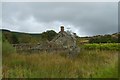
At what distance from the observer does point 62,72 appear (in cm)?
860

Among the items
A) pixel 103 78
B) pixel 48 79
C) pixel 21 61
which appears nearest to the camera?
pixel 103 78

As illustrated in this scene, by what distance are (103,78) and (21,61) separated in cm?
466

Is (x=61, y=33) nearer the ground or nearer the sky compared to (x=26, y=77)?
nearer the sky

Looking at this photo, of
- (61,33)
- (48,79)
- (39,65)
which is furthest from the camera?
(61,33)

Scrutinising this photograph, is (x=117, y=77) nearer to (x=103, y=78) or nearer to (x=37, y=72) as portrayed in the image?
(x=103, y=78)

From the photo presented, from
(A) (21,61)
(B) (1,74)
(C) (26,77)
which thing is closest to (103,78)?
(C) (26,77)

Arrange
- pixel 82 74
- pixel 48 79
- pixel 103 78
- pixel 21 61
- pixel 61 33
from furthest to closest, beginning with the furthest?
pixel 61 33, pixel 21 61, pixel 82 74, pixel 48 79, pixel 103 78

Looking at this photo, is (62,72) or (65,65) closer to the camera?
(62,72)

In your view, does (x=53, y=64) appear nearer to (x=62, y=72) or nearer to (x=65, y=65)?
(x=65, y=65)

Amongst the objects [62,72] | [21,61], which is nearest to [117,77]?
[62,72]

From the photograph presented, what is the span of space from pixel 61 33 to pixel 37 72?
83.7 feet

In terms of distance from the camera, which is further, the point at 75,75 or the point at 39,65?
the point at 39,65

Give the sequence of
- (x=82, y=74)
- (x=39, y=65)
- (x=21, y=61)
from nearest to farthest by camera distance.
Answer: (x=82, y=74)
(x=39, y=65)
(x=21, y=61)

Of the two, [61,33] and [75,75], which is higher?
[61,33]
